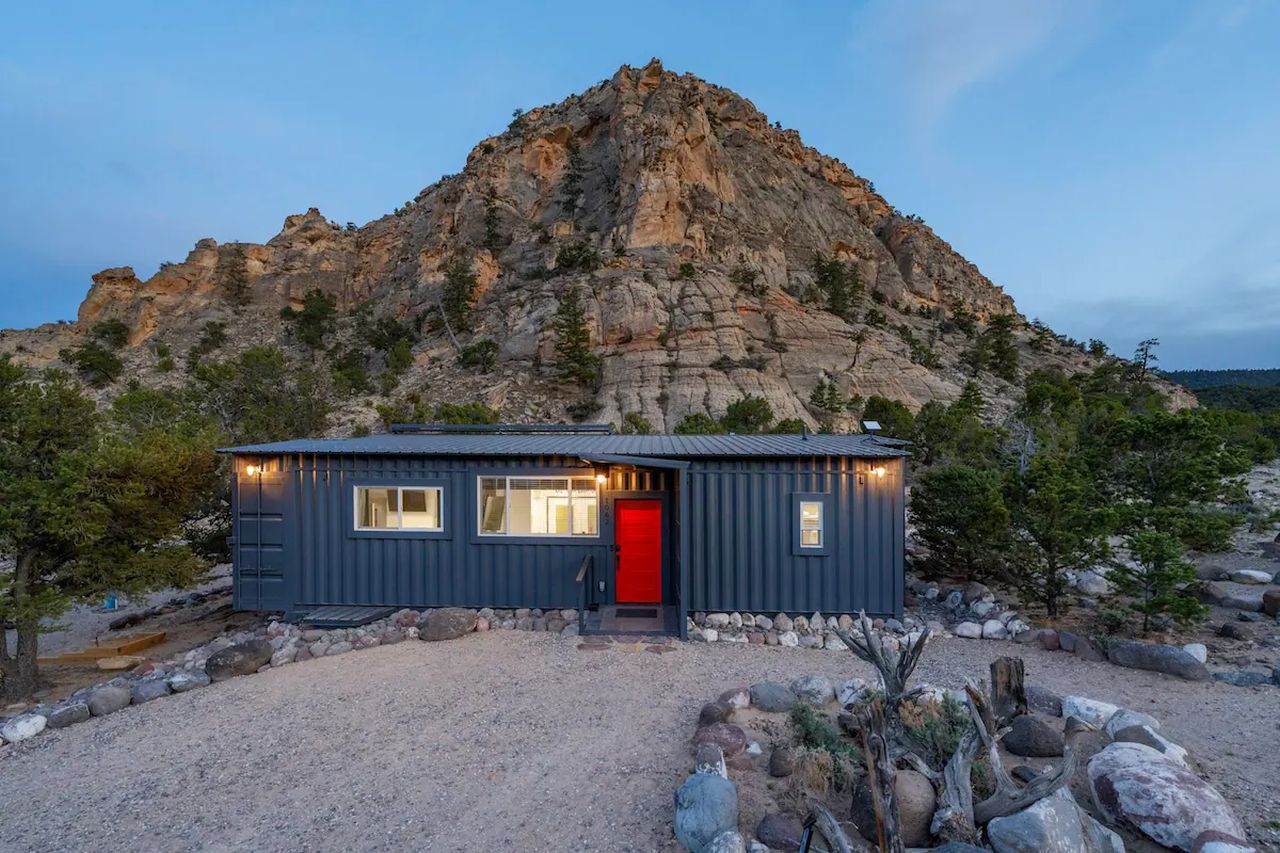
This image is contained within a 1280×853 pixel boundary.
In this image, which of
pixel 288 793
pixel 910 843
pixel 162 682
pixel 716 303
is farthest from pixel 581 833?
pixel 716 303

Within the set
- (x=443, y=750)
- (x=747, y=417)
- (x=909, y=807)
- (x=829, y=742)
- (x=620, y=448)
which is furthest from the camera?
(x=747, y=417)

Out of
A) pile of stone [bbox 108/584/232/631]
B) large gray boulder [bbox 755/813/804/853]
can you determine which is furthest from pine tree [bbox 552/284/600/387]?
large gray boulder [bbox 755/813/804/853]

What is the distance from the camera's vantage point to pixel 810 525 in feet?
25.6

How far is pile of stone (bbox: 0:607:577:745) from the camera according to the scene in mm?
5680

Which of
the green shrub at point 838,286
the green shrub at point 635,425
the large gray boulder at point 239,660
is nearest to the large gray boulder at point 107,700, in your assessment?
the large gray boulder at point 239,660

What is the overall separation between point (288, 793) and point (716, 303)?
35006mm

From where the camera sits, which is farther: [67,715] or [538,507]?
[538,507]

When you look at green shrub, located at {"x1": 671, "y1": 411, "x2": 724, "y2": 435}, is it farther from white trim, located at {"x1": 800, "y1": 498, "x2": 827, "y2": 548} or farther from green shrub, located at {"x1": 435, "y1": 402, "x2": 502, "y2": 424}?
white trim, located at {"x1": 800, "y1": 498, "x2": 827, "y2": 548}

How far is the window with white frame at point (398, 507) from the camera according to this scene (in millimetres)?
8164

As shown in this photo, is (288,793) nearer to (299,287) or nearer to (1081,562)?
(1081,562)

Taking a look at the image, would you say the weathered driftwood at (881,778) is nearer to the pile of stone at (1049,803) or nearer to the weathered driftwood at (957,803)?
the pile of stone at (1049,803)

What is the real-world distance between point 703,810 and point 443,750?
2494 millimetres

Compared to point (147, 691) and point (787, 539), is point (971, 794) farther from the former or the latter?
→ point (147, 691)

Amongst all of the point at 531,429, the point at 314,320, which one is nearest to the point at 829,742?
the point at 531,429
